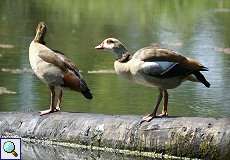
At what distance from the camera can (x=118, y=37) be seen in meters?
21.0

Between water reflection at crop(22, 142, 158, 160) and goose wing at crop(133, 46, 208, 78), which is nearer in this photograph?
goose wing at crop(133, 46, 208, 78)

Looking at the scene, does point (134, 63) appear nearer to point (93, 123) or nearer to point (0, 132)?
point (93, 123)

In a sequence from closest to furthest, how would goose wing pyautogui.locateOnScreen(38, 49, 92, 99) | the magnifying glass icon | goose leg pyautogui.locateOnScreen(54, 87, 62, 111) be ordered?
the magnifying glass icon
goose wing pyautogui.locateOnScreen(38, 49, 92, 99)
goose leg pyautogui.locateOnScreen(54, 87, 62, 111)

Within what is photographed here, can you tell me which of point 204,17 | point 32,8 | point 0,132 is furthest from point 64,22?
point 0,132

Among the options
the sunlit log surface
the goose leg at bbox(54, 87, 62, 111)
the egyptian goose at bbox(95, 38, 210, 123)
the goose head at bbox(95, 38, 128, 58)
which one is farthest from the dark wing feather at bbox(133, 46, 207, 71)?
the goose leg at bbox(54, 87, 62, 111)

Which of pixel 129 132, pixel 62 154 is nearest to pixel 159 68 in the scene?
pixel 129 132

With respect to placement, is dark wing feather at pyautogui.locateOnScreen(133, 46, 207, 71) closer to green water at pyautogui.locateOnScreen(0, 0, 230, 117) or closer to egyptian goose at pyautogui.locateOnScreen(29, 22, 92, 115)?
egyptian goose at pyautogui.locateOnScreen(29, 22, 92, 115)

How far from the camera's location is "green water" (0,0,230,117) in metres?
10.9

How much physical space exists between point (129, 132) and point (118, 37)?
13389 millimetres

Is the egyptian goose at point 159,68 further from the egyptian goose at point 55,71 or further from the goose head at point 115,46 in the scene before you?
the egyptian goose at point 55,71

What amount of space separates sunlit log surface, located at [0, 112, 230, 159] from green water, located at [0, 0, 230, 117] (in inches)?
82.6

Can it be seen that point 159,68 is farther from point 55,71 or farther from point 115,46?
point 55,71

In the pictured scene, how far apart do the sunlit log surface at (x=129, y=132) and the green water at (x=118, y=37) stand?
210 cm

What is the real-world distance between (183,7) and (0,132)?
105 feet
